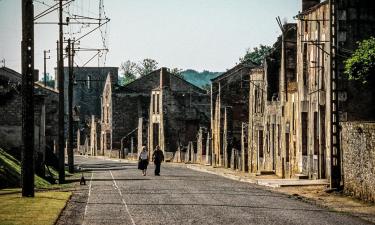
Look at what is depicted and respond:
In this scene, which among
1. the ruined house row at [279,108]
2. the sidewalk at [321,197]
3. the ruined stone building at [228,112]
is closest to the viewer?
the sidewalk at [321,197]

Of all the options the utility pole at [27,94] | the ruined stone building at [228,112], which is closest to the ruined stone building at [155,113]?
the ruined stone building at [228,112]

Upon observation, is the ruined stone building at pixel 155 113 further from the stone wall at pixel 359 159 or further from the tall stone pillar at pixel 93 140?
the stone wall at pixel 359 159

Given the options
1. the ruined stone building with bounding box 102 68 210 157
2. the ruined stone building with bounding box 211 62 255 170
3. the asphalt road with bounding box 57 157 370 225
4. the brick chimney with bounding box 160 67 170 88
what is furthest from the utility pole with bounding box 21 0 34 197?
the brick chimney with bounding box 160 67 170 88

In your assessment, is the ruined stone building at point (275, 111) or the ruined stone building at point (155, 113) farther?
the ruined stone building at point (155, 113)

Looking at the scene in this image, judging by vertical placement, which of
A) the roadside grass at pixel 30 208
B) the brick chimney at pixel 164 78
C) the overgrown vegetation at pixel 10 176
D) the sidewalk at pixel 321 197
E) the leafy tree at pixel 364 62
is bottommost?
the sidewalk at pixel 321 197

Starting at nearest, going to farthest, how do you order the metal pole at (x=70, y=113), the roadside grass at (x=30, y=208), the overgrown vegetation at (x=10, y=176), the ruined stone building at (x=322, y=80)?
the roadside grass at (x=30, y=208) → the overgrown vegetation at (x=10, y=176) → the ruined stone building at (x=322, y=80) → the metal pole at (x=70, y=113)

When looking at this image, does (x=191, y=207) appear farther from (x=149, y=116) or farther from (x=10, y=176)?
(x=149, y=116)

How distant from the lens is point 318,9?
3628 centimetres

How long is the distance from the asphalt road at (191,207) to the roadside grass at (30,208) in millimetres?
387

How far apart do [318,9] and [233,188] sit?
10.0 m

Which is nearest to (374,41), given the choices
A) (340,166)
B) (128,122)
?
(340,166)

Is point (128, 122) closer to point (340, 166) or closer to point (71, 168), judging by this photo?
point (71, 168)

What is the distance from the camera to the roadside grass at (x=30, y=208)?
1838 cm

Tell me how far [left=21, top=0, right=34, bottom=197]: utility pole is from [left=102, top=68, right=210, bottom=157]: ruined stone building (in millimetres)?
49139
